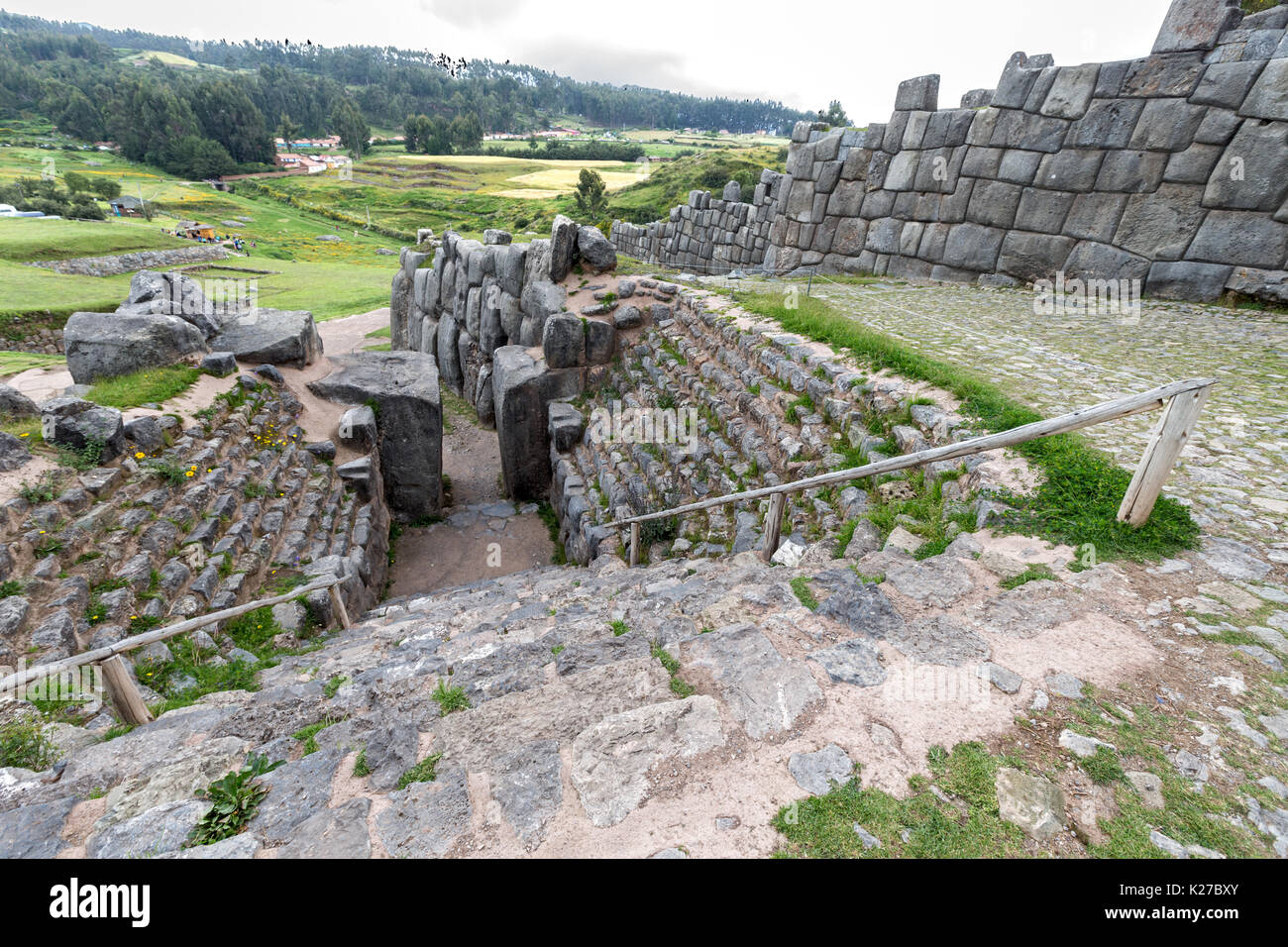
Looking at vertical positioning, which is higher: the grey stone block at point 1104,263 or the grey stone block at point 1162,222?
the grey stone block at point 1162,222

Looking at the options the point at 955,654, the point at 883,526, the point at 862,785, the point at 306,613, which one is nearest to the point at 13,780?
the point at 306,613

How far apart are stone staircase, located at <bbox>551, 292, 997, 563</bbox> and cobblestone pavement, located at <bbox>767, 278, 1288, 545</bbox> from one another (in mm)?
1441

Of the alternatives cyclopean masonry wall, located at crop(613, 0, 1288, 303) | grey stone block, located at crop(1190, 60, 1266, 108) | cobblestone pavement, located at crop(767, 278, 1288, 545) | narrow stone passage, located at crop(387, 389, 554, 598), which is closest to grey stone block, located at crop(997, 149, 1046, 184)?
cyclopean masonry wall, located at crop(613, 0, 1288, 303)

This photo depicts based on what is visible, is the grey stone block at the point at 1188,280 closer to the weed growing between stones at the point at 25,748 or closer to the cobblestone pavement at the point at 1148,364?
the cobblestone pavement at the point at 1148,364

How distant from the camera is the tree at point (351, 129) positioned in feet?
294

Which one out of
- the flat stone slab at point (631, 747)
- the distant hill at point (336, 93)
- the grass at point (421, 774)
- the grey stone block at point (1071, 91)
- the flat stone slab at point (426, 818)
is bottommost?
the grass at point (421, 774)

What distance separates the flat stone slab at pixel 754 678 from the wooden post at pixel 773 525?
6.66ft

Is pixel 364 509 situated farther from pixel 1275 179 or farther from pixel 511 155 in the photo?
pixel 511 155

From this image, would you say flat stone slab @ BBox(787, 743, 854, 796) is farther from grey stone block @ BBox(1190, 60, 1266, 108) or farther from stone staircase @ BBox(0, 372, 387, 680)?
grey stone block @ BBox(1190, 60, 1266, 108)

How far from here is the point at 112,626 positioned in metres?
5.26

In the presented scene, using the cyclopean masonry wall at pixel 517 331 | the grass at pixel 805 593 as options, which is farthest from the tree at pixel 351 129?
the grass at pixel 805 593

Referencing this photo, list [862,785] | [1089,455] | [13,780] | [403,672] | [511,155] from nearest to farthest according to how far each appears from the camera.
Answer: [862,785] → [13,780] → [403,672] → [1089,455] → [511,155]

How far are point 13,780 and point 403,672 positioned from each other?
2.14 m

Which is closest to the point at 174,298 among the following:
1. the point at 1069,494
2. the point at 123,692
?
the point at 123,692
